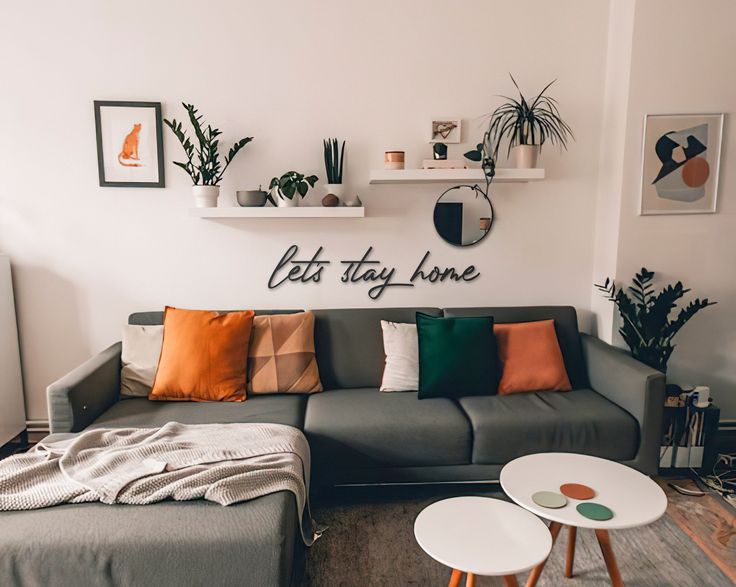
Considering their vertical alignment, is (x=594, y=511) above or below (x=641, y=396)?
below

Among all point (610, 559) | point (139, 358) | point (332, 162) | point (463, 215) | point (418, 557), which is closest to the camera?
point (610, 559)

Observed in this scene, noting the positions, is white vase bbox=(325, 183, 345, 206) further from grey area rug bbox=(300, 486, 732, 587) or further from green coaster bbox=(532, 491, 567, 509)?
green coaster bbox=(532, 491, 567, 509)

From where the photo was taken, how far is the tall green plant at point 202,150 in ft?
9.40

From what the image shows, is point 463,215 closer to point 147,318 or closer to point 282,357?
point 282,357

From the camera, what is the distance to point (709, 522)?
2.34 meters

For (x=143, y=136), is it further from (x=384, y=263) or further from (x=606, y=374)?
(x=606, y=374)

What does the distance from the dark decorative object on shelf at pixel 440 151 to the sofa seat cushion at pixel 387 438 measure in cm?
138

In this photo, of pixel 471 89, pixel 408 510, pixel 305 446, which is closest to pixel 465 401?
pixel 408 510

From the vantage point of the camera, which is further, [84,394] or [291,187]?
[291,187]

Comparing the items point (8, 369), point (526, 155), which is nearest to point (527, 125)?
point (526, 155)

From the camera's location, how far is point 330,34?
2.98 meters

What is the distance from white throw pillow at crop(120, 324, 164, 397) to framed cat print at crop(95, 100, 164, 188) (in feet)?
2.71

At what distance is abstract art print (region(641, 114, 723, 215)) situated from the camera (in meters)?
2.91

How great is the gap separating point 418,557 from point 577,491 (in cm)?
68
